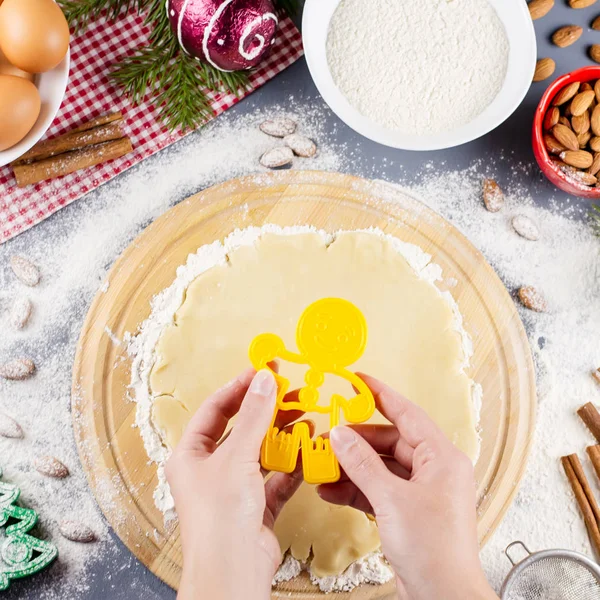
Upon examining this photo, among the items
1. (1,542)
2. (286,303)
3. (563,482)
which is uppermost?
(286,303)

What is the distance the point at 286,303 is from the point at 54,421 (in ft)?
1.96

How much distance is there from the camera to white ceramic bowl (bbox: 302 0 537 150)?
1.32 meters

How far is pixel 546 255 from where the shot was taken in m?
1.48

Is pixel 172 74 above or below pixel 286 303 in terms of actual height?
above

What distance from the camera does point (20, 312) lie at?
1408mm

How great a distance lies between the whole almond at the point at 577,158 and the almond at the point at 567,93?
0.38 ft

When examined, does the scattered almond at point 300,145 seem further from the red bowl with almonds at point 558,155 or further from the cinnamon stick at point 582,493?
the cinnamon stick at point 582,493

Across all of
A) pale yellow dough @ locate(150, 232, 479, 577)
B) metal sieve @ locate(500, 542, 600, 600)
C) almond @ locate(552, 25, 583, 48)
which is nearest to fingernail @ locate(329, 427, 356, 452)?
pale yellow dough @ locate(150, 232, 479, 577)

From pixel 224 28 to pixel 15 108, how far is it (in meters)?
0.44

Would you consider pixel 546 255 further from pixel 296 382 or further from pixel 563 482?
pixel 296 382

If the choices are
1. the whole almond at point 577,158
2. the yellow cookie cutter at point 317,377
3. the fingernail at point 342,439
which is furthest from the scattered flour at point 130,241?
the fingernail at point 342,439

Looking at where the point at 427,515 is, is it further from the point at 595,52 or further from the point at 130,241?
the point at 595,52

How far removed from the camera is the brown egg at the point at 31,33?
117 cm

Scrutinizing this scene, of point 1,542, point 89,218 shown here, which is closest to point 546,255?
point 89,218
